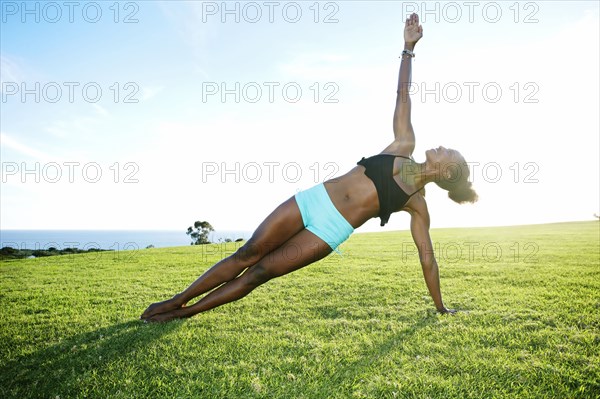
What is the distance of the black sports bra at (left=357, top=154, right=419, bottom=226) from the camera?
4.38 m

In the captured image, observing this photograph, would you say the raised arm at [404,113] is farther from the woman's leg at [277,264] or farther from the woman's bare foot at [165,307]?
the woman's bare foot at [165,307]

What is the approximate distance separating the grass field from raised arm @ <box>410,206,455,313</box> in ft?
1.24

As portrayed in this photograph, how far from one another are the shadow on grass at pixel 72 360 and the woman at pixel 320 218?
0.52m

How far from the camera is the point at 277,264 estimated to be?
4.31m

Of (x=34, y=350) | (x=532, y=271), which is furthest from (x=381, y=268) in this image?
(x=34, y=350)

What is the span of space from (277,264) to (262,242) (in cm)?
34

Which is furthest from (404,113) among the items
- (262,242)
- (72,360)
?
(72,360)

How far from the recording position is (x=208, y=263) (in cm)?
1127

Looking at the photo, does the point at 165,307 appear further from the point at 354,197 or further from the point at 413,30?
the point at 413,30

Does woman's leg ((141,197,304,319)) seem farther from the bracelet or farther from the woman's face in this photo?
the bracelet

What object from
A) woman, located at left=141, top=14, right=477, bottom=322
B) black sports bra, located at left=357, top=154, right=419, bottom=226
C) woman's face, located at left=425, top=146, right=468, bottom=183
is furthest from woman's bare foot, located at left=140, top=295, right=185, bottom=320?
woman's face, located at left=425, top=146, right=468, bottom=183

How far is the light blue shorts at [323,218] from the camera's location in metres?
4.33

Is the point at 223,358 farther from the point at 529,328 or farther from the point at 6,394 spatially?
the point at 529,328

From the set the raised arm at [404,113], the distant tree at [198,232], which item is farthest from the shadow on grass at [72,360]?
the distant tree at [198,232]
